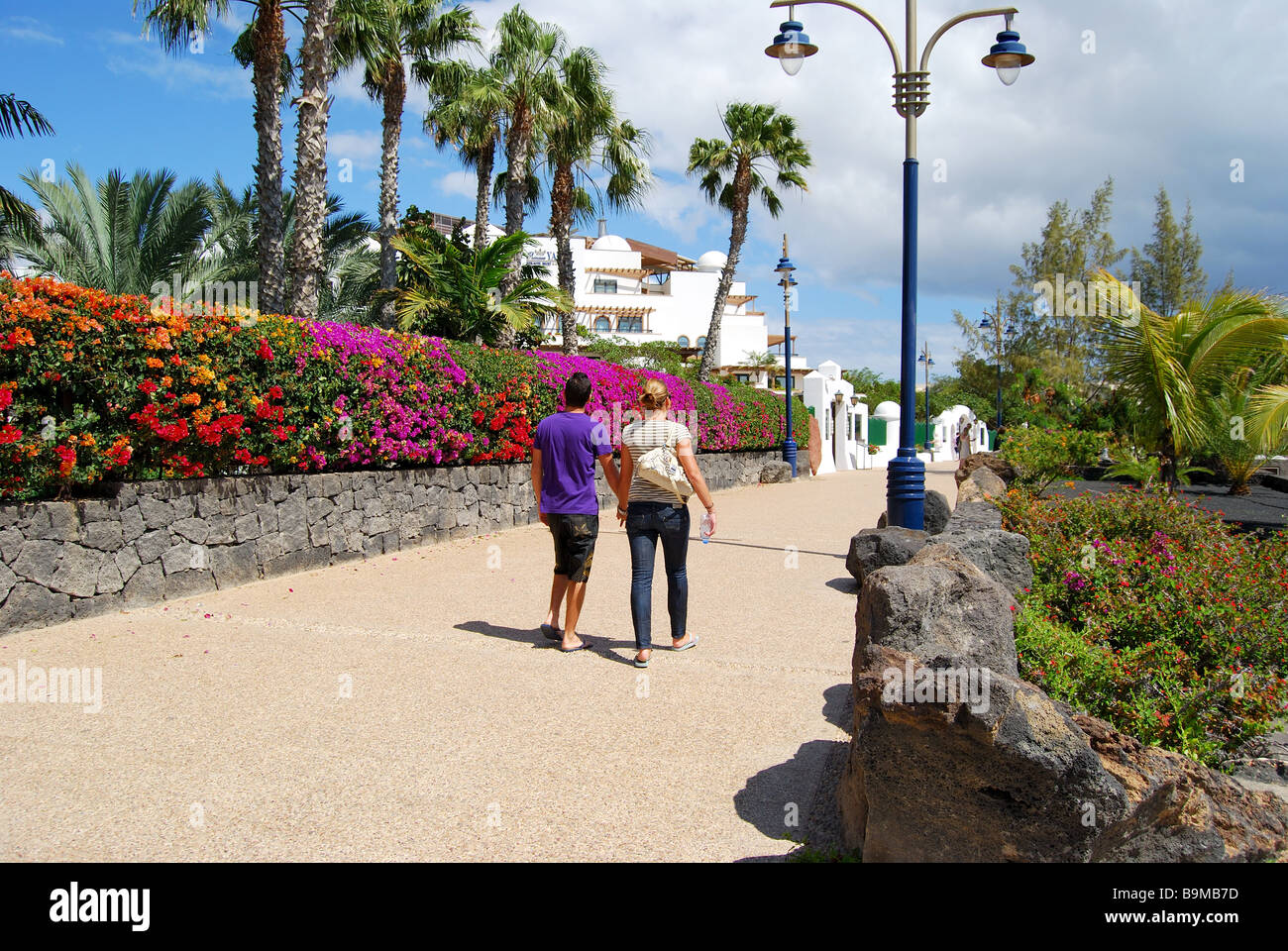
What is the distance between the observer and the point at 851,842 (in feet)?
9.84

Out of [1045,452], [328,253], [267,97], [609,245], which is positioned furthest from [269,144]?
[609,245]

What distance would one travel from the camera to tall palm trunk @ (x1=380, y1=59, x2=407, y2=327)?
1786 centimetres

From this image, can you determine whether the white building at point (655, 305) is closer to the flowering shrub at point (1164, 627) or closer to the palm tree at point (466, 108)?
the palm tree at point (466, 108)

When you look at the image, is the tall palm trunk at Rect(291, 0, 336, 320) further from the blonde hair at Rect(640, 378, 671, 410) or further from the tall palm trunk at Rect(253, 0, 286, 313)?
the blonde hair at Rect(640, 378, 671, 410)

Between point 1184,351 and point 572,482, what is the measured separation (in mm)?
8090

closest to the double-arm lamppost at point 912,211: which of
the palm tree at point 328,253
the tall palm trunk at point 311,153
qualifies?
the tall palm trunk at point 311,153

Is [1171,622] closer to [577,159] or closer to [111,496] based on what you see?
[111,496]

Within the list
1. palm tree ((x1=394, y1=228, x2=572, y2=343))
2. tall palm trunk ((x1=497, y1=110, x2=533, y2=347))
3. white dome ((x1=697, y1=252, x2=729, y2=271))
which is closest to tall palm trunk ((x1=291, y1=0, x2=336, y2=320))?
palm tree ((x1=394, y1=228, x2=572, y2=343))

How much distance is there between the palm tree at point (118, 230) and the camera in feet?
57.8

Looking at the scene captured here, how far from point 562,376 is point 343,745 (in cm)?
973

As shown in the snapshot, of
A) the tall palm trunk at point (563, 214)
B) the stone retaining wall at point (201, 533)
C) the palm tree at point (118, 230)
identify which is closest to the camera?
the stone retaining wall at point (201, 533)

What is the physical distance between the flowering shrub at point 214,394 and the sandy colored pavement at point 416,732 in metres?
1.26
